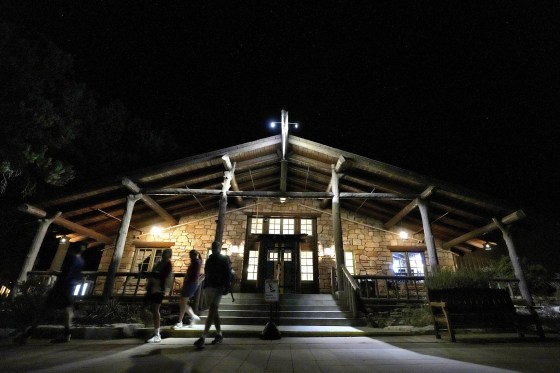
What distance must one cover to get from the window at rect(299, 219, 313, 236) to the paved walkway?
7.30m

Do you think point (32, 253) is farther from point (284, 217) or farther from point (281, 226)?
point (284, 217)

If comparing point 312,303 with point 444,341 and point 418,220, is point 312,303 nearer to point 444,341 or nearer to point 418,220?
point 444,341

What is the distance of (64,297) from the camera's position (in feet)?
14.6

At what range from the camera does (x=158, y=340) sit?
4414 millimetres

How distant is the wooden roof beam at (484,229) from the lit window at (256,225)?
7.83 m

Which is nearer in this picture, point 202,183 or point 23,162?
point 23,162

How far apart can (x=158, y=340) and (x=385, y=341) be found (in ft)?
12.4

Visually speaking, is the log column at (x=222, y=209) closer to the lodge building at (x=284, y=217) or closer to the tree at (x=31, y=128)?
the lodge building at (x=284, y=217)

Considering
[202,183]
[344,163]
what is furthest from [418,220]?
[202,183]

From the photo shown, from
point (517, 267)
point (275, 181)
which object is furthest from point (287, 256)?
point (517, 267)

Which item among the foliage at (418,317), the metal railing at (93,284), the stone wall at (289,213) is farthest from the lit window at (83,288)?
the foliage at (418,317)

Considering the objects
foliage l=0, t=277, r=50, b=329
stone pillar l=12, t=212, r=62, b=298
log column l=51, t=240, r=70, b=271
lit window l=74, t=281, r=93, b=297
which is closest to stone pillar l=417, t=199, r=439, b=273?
foliage l=0, t=277, r=50, b=329

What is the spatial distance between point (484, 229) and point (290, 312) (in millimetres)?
6942

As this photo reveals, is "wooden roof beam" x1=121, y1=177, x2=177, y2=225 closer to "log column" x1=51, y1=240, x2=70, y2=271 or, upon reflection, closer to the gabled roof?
the gabled roof
